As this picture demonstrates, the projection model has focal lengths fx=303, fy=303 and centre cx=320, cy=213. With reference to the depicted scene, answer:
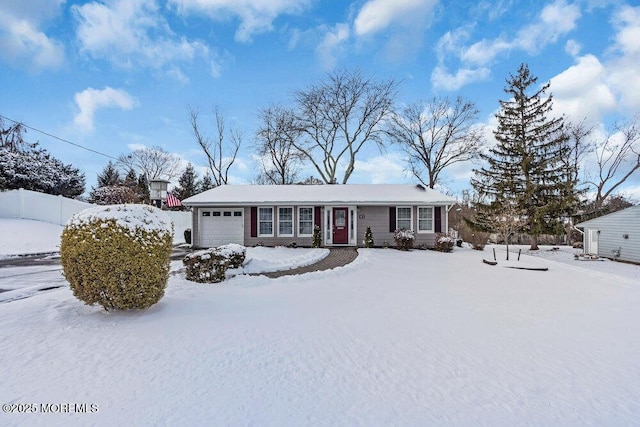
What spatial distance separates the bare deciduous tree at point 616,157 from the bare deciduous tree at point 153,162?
3910 centimetres

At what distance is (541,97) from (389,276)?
64.2ft

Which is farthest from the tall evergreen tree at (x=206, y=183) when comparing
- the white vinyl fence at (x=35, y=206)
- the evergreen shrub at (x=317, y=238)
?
the evergreen shrub at (x=317, y=238)

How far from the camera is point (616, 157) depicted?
71.7ft

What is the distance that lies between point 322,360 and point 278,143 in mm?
25990

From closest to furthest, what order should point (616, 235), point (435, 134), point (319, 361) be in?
point (319, 361)
point (616, 235)
point (435, 134)

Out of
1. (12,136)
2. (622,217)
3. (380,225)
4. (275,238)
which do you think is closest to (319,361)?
(275,238)

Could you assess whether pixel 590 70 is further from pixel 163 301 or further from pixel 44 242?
pixel 44 242

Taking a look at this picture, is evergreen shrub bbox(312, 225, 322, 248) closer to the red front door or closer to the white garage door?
the red front door

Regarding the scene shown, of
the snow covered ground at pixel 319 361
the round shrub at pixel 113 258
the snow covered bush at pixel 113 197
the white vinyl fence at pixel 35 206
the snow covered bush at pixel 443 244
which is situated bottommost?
the snow covered ground at pixel 319 361

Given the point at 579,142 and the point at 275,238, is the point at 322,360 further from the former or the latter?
the point at 579,142

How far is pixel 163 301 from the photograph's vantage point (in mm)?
5238

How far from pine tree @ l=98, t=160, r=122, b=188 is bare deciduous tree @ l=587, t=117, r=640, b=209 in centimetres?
4038

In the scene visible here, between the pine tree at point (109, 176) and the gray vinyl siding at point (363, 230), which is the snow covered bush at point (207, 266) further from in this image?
the pine tree at point (109, 176)

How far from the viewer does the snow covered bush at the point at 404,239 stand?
46.6ft
